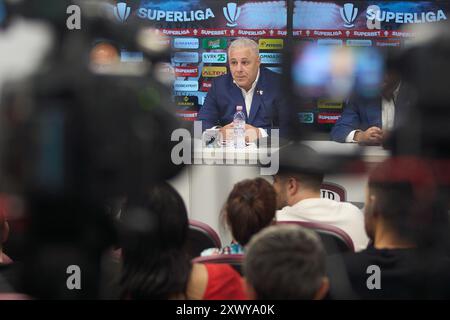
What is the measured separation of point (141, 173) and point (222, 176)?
7.43 feet

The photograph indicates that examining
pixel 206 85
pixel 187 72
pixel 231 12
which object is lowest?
pixel 206 85

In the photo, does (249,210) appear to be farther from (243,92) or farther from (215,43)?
(215,43)

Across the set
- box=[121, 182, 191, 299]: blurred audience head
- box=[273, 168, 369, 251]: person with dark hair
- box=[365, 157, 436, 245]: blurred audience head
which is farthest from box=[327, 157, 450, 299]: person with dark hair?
box=[273, 168, 369, 251]: person with dark hair

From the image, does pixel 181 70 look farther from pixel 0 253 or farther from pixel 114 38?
pixel 114 38

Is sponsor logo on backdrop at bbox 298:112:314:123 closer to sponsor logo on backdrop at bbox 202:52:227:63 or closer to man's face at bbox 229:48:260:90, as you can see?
man's face at bbox 229:48:260:90

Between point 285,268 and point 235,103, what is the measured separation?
10.4 ft

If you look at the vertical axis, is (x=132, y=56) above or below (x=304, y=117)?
above

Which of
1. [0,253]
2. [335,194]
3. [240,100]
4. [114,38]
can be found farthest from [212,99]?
[114,38]

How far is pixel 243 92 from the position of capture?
4.62 metres

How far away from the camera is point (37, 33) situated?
1402 millimetres

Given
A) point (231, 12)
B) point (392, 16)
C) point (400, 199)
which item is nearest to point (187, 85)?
point (231, 12)

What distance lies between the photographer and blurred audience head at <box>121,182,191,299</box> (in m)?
1.69

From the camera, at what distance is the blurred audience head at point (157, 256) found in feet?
5.53
